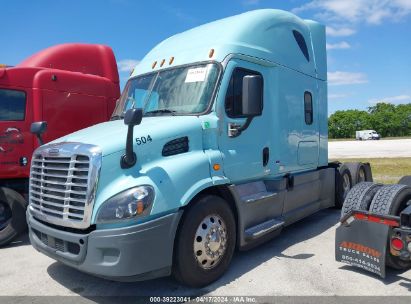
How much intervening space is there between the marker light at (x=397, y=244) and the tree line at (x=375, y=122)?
10486 cm

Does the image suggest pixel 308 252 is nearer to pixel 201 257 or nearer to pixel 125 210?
pixel 201 257

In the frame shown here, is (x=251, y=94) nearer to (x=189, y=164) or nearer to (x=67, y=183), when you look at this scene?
(x=189, y=164)

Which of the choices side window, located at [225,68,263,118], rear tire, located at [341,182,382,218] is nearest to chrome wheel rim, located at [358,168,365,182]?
rear tire, located at [341,182,382,218]

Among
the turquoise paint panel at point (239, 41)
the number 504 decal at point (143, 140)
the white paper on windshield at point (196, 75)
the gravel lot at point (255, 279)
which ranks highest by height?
the turquoise paint panel at point (239, 41)

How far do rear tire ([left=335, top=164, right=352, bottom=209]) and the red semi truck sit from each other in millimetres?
5093

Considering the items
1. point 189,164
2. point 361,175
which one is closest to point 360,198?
point 189,164

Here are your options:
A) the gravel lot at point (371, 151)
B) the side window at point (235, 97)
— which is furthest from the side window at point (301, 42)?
the gravel lot at point (371, 151)

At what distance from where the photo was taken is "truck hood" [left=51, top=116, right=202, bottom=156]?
165 inches

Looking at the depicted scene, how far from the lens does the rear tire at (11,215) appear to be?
6691 mm

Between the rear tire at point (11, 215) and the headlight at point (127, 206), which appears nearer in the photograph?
the headlight at point (127, 206)

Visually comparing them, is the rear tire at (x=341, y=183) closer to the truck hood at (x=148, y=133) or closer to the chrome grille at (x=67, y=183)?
the truck hood at (x=148, y=133)

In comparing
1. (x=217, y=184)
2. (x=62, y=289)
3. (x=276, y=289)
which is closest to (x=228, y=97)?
(x=217, y=184)

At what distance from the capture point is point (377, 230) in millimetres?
4629

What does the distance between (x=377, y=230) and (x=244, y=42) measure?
299 cm
